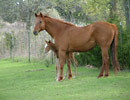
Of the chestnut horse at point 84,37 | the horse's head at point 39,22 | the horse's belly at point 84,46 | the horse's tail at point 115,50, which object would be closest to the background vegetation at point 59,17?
the horse's tail at point 115,50

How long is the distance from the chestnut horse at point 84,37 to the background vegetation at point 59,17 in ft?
7.67

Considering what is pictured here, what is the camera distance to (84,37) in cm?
1350

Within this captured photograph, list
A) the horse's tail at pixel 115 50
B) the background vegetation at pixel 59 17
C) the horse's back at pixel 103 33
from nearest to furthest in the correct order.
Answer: the horse's back at pixel 103 33, the horse's tail at pixel 115 50, the background vegetation at pixel 59 17

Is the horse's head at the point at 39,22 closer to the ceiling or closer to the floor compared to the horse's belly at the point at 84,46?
closer to the ceiling

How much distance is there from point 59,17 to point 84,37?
14710 millimetres

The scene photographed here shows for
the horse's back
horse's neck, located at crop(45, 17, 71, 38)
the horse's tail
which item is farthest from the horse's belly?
horse's neck, located at crop(45, 17, 71, 38)

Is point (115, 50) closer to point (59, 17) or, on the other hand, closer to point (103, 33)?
point (103, 33)

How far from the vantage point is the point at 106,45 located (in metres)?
13.2

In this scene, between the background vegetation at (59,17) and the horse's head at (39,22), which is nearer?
the horse's head at (39,22)

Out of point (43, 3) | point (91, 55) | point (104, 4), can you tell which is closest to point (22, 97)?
point (91, 55)

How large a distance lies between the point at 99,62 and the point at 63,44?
3.92m

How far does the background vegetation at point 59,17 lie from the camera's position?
16547mm

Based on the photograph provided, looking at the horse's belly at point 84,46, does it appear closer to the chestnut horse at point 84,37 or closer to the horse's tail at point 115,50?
the chestnut horse at point 84,37

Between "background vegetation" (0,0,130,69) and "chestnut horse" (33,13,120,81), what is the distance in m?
2.34
